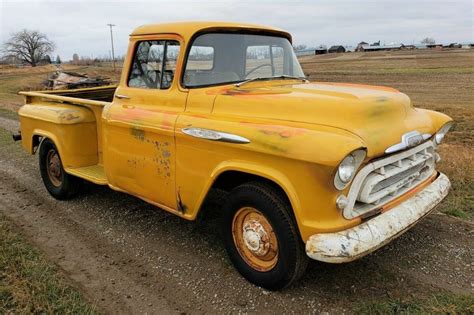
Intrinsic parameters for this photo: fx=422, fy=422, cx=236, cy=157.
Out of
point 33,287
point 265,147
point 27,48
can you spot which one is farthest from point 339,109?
point 27,48

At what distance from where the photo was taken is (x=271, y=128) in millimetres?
3014

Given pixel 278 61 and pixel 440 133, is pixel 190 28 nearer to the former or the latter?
pixel 278 61

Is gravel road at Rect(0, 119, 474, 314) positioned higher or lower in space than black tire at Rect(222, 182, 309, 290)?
lower

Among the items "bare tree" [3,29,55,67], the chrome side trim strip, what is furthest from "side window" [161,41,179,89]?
"bare tree" [3,29,55,67]

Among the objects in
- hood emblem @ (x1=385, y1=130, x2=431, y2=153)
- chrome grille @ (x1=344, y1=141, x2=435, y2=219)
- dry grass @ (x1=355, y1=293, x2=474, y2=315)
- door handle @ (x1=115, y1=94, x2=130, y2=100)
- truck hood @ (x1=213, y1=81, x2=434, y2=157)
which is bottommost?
dry grass @ (x1=355, y1=293, x2=474, y2=315)

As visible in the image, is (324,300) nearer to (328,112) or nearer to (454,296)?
(454,296)

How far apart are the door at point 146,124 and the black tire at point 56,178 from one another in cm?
111

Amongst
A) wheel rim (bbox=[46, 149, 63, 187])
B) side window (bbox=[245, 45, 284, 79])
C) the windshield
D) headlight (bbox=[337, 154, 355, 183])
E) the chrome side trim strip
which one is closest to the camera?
headlight (bbox=[337, 154, 355, 183])

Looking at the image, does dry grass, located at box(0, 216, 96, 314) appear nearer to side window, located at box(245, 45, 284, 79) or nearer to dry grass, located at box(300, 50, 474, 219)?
side window, located at box(245, 45, 284, 79)

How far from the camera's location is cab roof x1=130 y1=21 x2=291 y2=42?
12.4ft

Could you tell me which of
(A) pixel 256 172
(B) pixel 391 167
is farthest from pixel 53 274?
(B) pixel 391 167

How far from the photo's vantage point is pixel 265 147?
2941 mm

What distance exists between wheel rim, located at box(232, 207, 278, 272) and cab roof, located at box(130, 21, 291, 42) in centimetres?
166

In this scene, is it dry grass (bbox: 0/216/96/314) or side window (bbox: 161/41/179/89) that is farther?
side window (bbox: 161/41/179/89)
